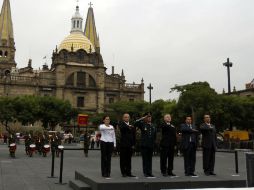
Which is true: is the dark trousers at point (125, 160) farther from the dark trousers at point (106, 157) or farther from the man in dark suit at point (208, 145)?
the man in dark suit at point (208, 145)

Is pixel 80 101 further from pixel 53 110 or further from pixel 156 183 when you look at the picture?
pixel 156 183

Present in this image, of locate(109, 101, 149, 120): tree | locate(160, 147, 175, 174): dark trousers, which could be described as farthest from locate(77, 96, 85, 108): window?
locate(160, 147, 175, 174): dark trousers

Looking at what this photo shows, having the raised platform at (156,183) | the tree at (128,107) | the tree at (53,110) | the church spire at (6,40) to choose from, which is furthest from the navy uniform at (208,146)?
the church spire at (6,40)

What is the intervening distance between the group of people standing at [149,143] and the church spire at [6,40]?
81.3m

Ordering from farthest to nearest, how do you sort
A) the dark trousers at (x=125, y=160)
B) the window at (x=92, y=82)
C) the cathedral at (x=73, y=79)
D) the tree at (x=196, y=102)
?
the window at (x=92, y=82), the cathedral at (x=73, y=79), the tree at (x=196, y=102), the dark trousers at (x=125, y=160)

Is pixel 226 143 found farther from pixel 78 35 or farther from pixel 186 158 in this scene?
pixel 78 35

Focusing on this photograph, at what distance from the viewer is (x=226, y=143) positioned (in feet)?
127

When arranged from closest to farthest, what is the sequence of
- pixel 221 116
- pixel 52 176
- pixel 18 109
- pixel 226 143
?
1. pixel 52 176
2. pixel 226 143
3. pixel 221 116
4. pixel 18 109

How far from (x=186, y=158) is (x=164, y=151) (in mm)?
672

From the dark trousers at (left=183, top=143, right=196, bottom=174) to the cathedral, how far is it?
66.4m

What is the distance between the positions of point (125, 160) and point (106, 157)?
0.51m

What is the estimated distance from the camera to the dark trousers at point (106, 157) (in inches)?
425

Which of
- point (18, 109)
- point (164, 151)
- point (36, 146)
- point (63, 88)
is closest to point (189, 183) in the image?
point (164, 151)

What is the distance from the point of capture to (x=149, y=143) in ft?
36.4
